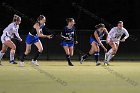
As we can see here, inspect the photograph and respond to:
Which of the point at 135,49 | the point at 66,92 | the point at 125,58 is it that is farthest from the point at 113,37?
the point at 66,92

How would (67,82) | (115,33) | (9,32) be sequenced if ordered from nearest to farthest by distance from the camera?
(67,82), (9,32), (115,33)

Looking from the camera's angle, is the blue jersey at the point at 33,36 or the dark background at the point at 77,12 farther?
the dark background at the point at 77,12

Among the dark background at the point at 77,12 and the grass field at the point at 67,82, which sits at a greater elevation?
the dark background at the point at 77,12

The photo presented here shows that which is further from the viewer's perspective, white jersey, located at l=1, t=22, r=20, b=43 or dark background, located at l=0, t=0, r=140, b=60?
dark background, located at l=0, t=0, r=140, b=60

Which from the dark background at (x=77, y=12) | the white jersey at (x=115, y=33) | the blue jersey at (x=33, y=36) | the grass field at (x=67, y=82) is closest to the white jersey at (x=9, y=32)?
the blue jersey at (x=33, y=36)

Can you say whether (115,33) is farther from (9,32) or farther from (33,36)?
(9,32)

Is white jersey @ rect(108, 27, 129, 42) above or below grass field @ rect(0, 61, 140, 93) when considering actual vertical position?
above

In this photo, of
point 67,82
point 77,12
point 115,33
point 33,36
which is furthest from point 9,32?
point 77,12

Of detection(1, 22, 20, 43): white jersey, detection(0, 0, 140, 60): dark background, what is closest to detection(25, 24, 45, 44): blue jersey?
detection(1, 22, 20, 43): white jersey

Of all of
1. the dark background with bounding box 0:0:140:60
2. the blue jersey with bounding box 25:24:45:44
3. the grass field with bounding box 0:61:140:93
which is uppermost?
the dark background with bounding box 0:0:140:60

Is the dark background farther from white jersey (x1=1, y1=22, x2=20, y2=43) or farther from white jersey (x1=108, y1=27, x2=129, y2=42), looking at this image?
white jersey (x1=1, y1=22, x2=20, y2=43)

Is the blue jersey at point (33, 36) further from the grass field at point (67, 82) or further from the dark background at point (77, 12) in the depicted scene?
the dark background at point (77, 12)

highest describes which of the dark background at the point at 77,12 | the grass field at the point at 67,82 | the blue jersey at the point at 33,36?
the dark background at the point at 77,12

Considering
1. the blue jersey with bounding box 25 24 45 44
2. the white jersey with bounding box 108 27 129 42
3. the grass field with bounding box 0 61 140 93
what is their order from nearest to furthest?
the grass field with bounding box 0 61 140 93 < the blue jersey with bounding box 25 24 45 44 < the white jersey with bounding box 108 27 129 42
